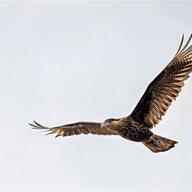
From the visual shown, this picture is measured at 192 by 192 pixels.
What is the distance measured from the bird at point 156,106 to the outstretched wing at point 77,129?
1.79ft

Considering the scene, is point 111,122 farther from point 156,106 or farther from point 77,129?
point 77,129

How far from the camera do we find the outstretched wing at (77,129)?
12531 millimetres

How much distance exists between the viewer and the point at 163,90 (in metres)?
11.6

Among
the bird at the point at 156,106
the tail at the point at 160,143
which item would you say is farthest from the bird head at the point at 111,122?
the tail at the point at 160,143

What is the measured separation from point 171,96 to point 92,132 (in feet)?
6.28

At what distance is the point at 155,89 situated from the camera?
37.9ft

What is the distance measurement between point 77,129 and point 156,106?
191 cm

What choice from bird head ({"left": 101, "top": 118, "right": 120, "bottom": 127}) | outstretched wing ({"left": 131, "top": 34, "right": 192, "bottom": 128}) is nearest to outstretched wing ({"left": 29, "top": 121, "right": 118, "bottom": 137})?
bird head ({"left": 101, "top": 118, "right": 120, "bottom": 127})

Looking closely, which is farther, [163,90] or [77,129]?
[77,129]

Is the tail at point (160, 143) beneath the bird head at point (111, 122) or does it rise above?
beneath

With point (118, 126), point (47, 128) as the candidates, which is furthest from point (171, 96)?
point (47, 128)

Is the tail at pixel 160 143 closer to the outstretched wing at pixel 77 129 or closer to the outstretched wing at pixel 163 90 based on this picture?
the outstretched wing at pixel 163 90

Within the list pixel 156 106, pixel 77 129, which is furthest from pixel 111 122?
pixel 77 129

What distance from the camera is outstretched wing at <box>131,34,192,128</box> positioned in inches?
455
